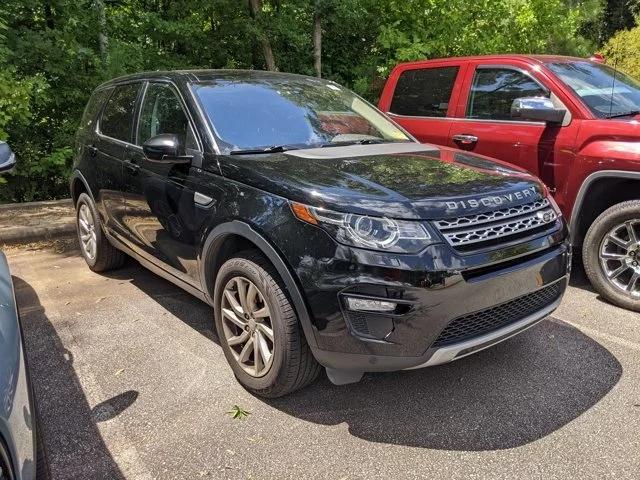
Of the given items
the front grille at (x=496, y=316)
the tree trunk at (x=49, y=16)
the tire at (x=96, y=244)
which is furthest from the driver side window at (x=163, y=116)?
the tree trunk at (x=49, y=16)

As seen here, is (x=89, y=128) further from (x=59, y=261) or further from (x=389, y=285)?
(x=389, y=285)

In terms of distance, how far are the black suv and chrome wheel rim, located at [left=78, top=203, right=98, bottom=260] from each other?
1.17 m

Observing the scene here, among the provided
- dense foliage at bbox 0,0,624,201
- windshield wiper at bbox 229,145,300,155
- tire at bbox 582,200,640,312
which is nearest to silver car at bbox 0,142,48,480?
windshield wiper at bbox 229,145,300,155

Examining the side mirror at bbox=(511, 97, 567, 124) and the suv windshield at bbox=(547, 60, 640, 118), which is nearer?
the side mirror at bbox=(511, 97, 567, 124)

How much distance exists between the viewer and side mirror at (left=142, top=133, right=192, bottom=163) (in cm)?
325

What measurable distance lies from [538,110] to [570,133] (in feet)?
1.12

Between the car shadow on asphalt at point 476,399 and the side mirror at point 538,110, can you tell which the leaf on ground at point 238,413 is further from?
the side mirror at point 538,110

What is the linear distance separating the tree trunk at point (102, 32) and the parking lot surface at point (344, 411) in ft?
17.3

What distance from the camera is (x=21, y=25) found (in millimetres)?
7621

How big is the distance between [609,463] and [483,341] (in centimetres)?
73

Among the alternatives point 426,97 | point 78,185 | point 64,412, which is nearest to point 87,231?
point 78,185

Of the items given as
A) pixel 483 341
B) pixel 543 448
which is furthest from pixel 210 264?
pixel 543 448

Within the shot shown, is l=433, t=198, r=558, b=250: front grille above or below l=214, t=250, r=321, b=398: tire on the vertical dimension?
above

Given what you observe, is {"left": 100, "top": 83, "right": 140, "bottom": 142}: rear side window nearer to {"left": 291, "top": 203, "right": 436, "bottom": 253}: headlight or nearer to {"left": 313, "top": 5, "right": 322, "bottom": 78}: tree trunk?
{"left": 291, "top": 203, "right": 436, "bottom": 253}: headlight
